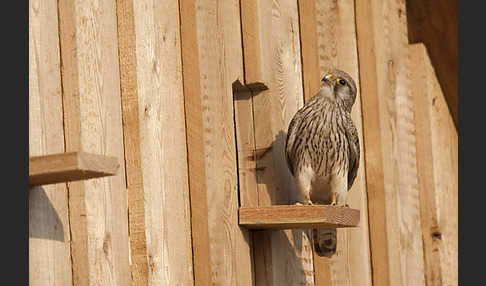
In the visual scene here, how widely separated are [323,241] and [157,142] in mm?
1159

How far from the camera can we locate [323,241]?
399 centimetres

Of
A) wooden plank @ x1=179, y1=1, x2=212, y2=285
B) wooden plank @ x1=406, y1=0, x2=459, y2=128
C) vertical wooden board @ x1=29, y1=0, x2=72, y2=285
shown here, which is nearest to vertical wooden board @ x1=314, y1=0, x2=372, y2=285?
wooden plank @ x1=406, y1=0, x2=459, y2=128

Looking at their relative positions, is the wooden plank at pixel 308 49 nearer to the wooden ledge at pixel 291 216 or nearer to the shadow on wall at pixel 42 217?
the wooden ledge at pixel 291 216

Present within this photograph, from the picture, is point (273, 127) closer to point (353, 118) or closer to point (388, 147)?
point (353, 118)

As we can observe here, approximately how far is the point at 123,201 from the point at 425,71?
2528mm

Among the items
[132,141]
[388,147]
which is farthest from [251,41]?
[388,147]

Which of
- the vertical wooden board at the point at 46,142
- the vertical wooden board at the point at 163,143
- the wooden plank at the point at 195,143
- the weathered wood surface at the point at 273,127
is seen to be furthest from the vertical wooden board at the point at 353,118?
the vertical wooden board at the point at 46,142

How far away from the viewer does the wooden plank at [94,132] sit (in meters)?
2.76

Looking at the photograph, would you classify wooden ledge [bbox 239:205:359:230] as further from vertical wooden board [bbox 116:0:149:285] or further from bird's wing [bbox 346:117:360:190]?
vertical wooden board [bbox 116:0:149:285]

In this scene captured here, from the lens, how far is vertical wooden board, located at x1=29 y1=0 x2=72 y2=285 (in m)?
2.60

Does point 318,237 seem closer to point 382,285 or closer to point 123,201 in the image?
point 382,285

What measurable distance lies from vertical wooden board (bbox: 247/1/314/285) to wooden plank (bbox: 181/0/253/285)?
4.6 inches

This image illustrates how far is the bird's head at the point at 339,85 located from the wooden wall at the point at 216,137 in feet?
0.54

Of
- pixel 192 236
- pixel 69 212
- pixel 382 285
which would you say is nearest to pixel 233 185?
pixel 192 236
